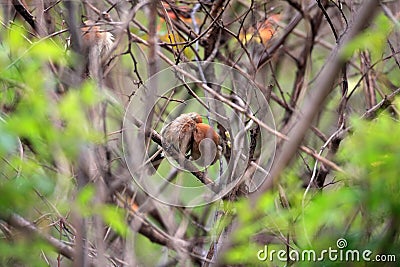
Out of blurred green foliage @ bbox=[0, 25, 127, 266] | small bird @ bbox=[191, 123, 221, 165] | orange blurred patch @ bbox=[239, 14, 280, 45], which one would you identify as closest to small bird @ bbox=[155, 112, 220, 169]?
small bird @ bbox=[191, 123, 221, 165]

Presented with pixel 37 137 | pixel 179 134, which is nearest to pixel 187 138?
pixel 179 134

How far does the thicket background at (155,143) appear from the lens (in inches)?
34.0

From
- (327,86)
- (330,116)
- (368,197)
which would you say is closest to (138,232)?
(330,116)

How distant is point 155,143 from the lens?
49.9 inches

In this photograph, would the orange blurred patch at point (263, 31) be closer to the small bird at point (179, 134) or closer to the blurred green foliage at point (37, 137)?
the small bird at point (179, 134)

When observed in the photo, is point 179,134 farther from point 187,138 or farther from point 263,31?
point 263,31

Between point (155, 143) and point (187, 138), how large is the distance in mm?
72

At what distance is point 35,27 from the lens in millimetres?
1413

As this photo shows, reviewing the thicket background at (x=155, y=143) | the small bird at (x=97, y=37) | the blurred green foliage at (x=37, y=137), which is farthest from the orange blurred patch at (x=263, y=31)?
the blurred green foliage at (x=37, y=137)

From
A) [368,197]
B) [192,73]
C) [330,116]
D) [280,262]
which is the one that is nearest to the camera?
[368,197]

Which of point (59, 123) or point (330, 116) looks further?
point (330, 116)

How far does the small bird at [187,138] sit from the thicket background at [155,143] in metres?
0.04

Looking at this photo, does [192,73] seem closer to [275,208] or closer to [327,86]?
[275,208]

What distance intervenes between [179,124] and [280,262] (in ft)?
1.11
